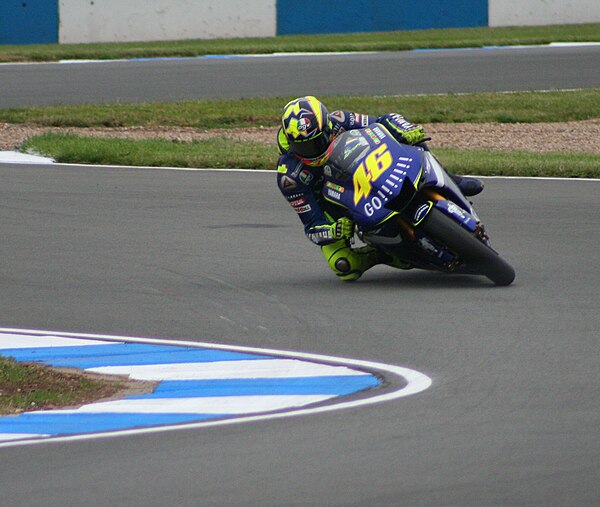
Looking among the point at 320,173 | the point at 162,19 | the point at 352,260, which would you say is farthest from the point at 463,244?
the point at 162,19

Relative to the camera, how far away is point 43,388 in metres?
6.69

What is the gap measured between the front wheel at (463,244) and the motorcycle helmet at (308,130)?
0.92 meters

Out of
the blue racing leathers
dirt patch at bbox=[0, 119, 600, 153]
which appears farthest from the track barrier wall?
the blue racing leathers

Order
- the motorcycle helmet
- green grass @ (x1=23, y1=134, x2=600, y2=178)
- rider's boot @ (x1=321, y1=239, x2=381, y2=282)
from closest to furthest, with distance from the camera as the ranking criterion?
the motorcycle helmet < rider's boot @ (x1=321, y1=239, x2=381, y2=282) < green grass @ (x1=23, y1=134, x2=600, y2=178)

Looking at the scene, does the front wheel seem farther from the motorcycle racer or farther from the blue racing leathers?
the blue racing leathers

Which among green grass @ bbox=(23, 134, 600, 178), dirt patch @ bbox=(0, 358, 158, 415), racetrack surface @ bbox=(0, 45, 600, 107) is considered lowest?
green grass @ bbox=(23, 134, 600, 178)

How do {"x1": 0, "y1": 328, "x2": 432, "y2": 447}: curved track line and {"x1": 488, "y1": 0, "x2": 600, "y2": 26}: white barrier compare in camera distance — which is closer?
{"x1": 0, "y1": 328, "x2": 432, "y2": 447}: curved track line

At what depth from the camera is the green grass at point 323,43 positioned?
29.4 m

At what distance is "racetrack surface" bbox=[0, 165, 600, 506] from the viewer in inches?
202

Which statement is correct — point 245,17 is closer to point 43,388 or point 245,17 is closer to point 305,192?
point 305,192

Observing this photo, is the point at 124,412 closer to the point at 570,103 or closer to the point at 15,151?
the point at 15,151

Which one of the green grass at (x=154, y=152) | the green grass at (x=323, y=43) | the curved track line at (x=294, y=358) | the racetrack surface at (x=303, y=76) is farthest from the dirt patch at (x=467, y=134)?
the curved track line at (x=294, y=358)

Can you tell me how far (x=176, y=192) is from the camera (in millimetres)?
14055

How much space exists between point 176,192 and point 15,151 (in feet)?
13.2
